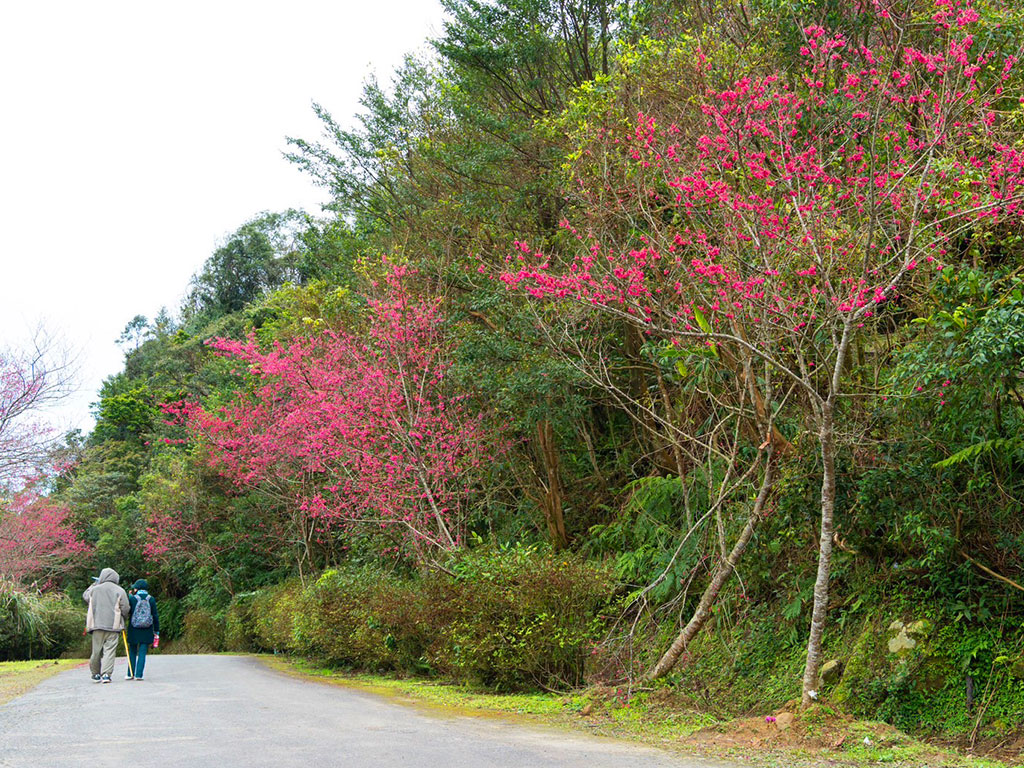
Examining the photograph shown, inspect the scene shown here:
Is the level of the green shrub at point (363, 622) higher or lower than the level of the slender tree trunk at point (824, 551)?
lower

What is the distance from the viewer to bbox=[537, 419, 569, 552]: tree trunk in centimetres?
1291

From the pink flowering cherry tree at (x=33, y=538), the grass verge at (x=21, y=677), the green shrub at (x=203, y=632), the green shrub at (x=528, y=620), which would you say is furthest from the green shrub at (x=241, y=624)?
the green shrub at (x=528, y=620)

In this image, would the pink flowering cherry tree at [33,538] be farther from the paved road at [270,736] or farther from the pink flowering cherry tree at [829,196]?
the pink flowering cherry tree at [829,196]

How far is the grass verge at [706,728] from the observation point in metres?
5.96

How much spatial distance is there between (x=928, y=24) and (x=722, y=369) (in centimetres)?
423

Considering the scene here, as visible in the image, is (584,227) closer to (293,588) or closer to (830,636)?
(830,636)

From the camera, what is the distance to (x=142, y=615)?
498 inches

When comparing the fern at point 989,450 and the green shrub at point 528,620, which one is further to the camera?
the green shrub at point 528,620

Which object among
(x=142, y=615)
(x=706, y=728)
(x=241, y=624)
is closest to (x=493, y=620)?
(x=706, y=728)

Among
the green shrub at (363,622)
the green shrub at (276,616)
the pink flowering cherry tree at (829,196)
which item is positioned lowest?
the green shrub at (276,616)

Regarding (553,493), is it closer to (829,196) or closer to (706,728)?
(706,728)

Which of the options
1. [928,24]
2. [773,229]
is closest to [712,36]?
[928,24]

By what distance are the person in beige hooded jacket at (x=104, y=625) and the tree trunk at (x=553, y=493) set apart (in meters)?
6.51

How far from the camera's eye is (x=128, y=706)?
8.85 meters
